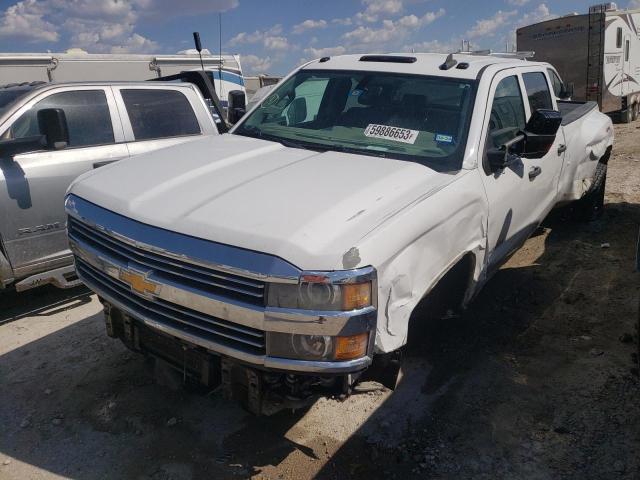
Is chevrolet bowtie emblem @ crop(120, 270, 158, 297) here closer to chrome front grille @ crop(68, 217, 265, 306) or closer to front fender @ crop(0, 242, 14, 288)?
chrome front grille @ crop(68, 217, 265, 306)

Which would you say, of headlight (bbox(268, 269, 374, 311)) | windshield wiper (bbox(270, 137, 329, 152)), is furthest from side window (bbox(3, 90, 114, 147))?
headlight (bbox(268, 269, 374, 311))

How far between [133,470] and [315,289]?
151 centimetres

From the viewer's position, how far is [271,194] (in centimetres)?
263

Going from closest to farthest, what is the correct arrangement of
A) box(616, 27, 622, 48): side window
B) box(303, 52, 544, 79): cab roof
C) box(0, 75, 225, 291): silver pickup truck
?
box(303, 52, 544, 79): cab roof → box(0, 75, 225, 291): silver pickup truck → box(616, 27, 622, 48): side window

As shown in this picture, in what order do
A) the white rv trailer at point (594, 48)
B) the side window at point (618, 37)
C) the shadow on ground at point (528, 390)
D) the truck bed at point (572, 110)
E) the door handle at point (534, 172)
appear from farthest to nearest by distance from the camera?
the side window at point (618, 37) → the white rv trailer at point (594, 48) → the truck bed at point (572, 110) → the door handle at point (534, 172) → the shadow on ground at point (528, 390)

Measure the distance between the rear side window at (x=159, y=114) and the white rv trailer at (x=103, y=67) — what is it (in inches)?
138

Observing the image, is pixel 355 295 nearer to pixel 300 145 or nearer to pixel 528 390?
pixel 300 145

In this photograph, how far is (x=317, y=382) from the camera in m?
2.44

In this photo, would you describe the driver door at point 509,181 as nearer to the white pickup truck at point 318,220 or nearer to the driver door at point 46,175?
the white pickup truck at point 318,220

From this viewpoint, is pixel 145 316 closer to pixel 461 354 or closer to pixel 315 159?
pixel 315 159

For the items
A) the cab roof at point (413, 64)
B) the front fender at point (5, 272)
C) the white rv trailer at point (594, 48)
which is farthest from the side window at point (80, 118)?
the white rv trailer at point (594, 48)

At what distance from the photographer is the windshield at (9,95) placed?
4.45 meters

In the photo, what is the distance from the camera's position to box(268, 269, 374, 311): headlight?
7.03 ft

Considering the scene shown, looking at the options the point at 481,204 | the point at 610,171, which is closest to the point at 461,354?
the point at 481,204
